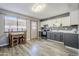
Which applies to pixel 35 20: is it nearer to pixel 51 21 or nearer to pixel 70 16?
pixel 51 21

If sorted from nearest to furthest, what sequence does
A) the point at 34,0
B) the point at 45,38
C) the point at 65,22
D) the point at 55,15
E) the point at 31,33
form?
the point at 34,0, the point at 65,22, the point at 55,15, the point at 45,38, the point at 31,33

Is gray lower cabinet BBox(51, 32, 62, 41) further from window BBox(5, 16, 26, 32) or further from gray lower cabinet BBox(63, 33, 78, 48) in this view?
window BBox(5, 16, 26, 32)

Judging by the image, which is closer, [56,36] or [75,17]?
[75,17]

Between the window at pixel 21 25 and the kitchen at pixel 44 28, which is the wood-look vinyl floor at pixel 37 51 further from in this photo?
the window at pixel 21 25

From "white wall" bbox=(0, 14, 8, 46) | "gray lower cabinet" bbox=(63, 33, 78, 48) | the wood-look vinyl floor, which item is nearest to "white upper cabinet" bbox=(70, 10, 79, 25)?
"gray lower cabinet" bbox=(63, 33, 78, 48)

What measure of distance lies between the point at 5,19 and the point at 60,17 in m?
3.01

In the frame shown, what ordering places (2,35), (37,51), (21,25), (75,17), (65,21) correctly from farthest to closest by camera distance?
1. (21,25)
2. (65,21)
3. (2,35)
4. (75,17)
5. (37,51)

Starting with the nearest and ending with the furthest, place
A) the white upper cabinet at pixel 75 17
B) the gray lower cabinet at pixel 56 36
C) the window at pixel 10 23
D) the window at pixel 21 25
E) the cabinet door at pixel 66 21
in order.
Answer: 1. the white upper cabinet at pixel 75 17
2. the cabinet door at pixel 66 21
3. the window at pixel 10 23
4. the gray lower cabinet at pixel 56 36
5. the window at pixel 21 25

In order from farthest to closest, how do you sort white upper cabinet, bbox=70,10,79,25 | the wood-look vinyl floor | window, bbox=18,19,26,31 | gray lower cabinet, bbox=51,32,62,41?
window, bbox=18,19,26,31, gray lower cabinet, bbox=51,32,62,41, white upper cabinet, bbox=70,10,79,25, the wood-look vinyl floor

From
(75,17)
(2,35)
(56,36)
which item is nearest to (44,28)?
(56,36)

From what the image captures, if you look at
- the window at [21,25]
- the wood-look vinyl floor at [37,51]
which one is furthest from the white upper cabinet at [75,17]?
the window at [21,25]

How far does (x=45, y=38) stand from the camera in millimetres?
5223

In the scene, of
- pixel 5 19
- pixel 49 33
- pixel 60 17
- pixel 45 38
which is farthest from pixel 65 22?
pixel 5 19

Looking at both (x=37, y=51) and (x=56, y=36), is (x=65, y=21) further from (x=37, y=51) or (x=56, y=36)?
(x=37, y=51)
